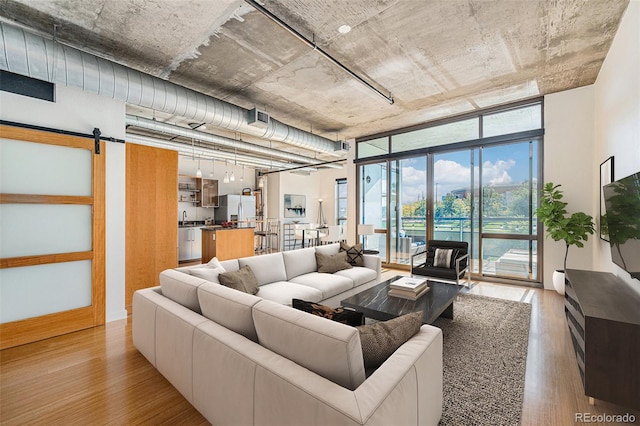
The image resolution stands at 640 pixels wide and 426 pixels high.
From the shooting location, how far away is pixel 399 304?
287cm

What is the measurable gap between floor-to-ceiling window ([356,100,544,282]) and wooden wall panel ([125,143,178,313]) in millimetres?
4430

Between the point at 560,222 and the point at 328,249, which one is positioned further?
the point at 328,249

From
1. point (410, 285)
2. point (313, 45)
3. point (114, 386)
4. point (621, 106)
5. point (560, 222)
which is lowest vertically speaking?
point (114, 386)

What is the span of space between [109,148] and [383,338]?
12.9 ft

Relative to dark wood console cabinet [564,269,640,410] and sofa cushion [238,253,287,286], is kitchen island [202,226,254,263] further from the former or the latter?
dark wood console cabinet [564,269,640,410]

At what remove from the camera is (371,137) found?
22.7 ft

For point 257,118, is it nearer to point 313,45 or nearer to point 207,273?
point 313,45

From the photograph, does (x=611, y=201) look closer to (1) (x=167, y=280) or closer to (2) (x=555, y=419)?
(2) (x=555, y=419)

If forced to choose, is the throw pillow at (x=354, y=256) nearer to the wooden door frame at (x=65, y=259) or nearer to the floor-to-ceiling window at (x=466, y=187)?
the floor-to-ceiling window at (x=466, y=187)

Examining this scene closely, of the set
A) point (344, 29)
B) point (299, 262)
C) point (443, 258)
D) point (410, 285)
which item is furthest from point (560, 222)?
point (344, 29)

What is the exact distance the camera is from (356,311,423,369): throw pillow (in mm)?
1429

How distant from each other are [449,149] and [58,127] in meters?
6.18

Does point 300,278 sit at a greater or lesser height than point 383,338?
lesser

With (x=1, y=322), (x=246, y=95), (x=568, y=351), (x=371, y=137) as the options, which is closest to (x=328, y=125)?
(x=371, y=137)
